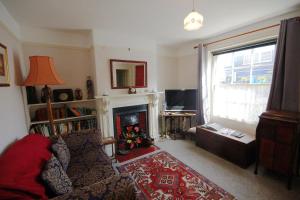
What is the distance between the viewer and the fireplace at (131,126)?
120 inches

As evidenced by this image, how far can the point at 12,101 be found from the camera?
5.79ft

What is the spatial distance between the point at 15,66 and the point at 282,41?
369 centimetres

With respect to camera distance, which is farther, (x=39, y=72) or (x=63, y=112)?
(x=63, y=112)

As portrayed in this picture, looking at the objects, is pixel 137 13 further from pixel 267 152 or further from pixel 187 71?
pixel 267 152

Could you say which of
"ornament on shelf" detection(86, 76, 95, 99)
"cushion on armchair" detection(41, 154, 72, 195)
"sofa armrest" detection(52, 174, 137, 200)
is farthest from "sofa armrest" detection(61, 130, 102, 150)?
"sofa armrest" detection(52, 174, 137, 200)

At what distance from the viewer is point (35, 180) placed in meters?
1.08

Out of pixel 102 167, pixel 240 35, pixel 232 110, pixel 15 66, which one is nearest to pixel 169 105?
pixel 232 110

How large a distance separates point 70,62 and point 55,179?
2.25 meters

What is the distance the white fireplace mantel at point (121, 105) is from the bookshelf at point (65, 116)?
0.67ft

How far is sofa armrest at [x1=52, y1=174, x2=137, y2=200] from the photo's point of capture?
947 mm

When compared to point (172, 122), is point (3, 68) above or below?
above

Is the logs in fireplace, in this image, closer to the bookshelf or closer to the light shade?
the bookshelf

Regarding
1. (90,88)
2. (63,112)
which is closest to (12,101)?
(63,112)

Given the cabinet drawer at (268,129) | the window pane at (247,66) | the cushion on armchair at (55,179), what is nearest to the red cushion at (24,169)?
the cushion on armchair at (55,179)
